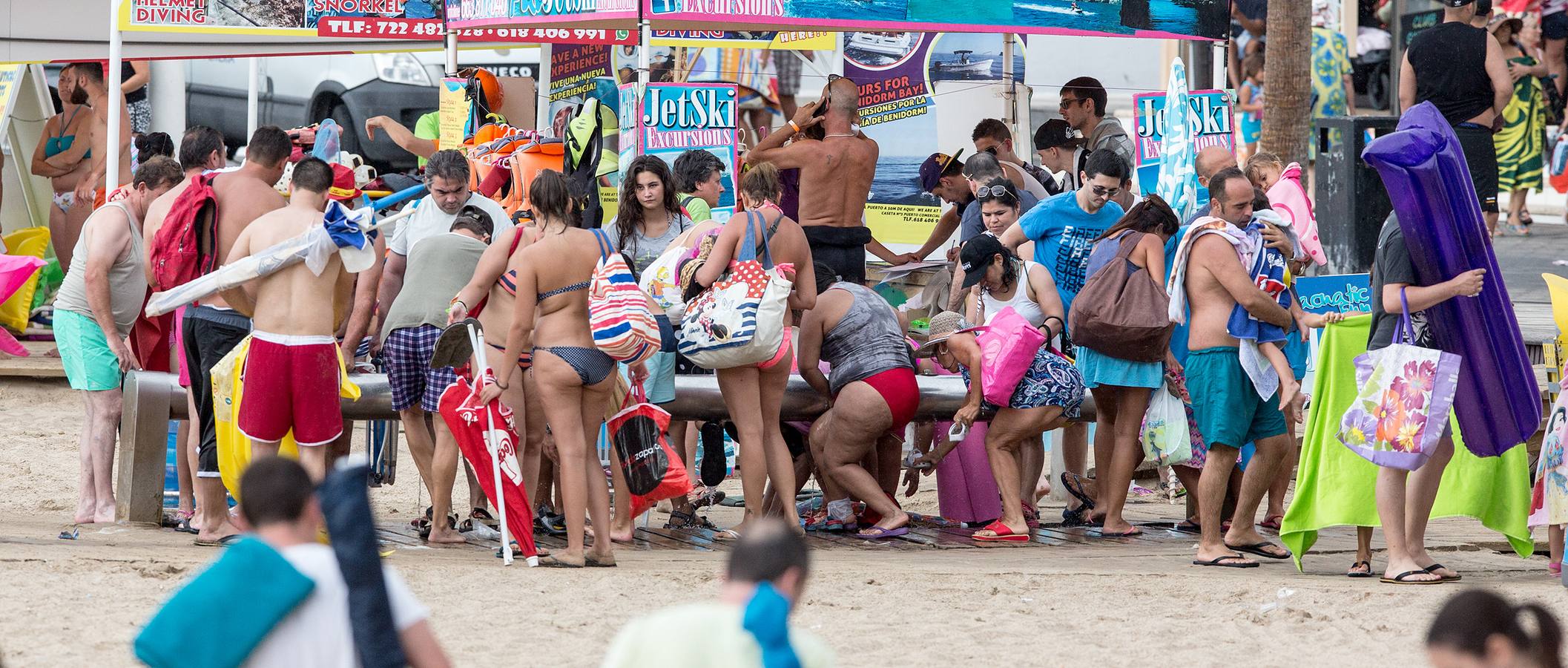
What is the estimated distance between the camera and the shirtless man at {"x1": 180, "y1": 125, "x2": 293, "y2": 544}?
24.2 ft

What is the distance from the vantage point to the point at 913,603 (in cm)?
649

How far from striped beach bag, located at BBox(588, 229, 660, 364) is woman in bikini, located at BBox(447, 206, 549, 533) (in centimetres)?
32

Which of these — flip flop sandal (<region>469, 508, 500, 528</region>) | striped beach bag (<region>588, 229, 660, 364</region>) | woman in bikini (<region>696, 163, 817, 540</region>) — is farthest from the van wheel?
striped beach bag (<region>588, 229, 660, 364</region>)

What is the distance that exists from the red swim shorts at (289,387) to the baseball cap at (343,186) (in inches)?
131

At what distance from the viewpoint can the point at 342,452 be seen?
8180 millimetres

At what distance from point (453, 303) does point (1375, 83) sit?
1399 centimetres

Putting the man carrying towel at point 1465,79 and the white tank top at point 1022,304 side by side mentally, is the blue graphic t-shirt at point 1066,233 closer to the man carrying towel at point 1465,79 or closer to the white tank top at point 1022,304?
the white tank top at point 1022,304

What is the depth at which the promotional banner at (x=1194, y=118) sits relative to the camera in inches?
384

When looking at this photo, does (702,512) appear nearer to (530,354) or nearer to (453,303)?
(530,354)

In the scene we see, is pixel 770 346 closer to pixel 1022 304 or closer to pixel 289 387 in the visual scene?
pixel 1022 304

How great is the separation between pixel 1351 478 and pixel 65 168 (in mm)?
9722

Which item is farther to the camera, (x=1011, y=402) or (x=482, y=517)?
(x=482, y=517)

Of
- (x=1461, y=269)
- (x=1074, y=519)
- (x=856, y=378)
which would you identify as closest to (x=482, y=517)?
(x=856, y=378)

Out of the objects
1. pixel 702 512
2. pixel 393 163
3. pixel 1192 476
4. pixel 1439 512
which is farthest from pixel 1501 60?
pixel 393 163
